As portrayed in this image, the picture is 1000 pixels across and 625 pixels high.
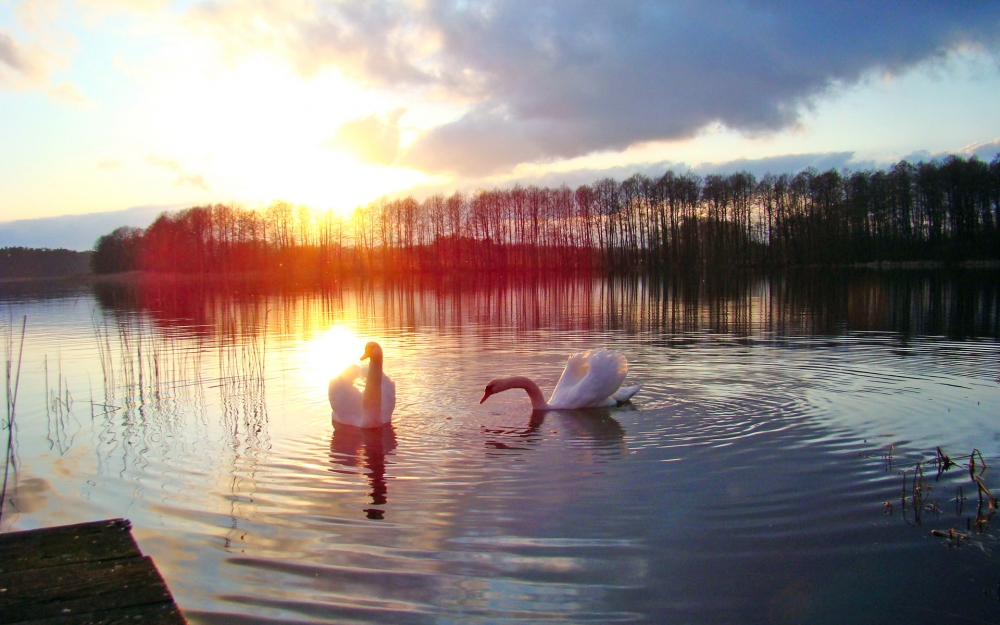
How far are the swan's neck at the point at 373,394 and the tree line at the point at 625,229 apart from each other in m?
77.1

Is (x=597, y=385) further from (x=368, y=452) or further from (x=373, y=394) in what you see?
(x=368, y=452)

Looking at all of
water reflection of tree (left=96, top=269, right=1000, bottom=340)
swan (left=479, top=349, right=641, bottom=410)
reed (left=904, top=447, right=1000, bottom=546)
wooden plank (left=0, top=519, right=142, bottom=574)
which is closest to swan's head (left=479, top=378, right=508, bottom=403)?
swan (left=479, top=349, right=641, bottom=410)

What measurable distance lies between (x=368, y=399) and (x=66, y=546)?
5.43m

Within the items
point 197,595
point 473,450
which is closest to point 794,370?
point 473,450

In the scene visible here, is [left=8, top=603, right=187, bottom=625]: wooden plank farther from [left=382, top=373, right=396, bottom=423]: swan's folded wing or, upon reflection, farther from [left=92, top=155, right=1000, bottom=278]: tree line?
[left=92, top=155, right=1000, bottom=278]: tree line

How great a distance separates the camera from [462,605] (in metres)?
4.43

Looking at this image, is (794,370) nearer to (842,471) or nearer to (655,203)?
(842,471)

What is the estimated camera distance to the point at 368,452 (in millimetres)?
8219

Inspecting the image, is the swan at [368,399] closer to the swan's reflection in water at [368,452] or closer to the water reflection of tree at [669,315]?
the swan's reflection in water at [368,452]

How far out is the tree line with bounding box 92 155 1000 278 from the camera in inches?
3113

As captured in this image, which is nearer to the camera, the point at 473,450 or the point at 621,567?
the point at 621,567

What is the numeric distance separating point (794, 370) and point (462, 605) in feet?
33.6

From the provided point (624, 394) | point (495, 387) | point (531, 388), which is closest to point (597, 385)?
point (624, 394)

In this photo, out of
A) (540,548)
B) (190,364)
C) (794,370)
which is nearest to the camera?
(540,548)
